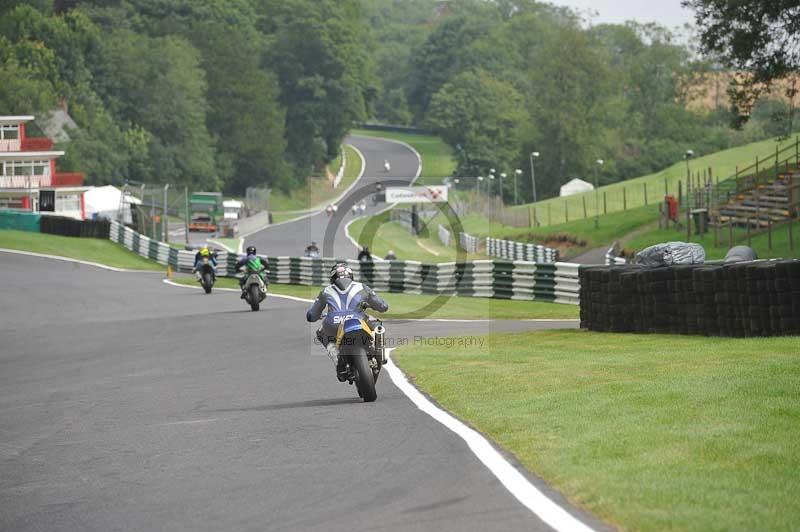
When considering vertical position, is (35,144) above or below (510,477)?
above

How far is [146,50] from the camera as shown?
130 m

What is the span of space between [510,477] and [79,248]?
57.5m

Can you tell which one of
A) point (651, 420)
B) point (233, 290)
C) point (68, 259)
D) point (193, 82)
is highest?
point (193, 82)

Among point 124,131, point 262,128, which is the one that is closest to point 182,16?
point 262,128

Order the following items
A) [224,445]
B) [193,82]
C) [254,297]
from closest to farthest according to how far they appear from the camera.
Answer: [224,445] < [254,297] < [193,82]

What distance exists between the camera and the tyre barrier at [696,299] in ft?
59.3

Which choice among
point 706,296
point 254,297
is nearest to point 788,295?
point 706,296

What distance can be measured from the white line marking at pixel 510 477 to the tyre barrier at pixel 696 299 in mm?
6597

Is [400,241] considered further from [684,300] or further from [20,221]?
[684,300]

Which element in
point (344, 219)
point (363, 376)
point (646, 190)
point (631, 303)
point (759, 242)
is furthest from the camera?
point (344, 219)

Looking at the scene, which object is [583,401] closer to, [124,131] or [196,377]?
[196,377]

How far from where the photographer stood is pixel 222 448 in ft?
36.1

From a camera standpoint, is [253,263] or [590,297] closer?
[590,297]

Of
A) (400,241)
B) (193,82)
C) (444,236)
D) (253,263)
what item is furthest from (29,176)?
(253,263)
